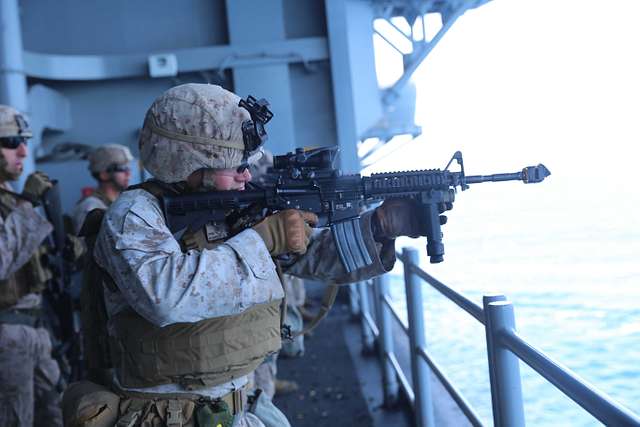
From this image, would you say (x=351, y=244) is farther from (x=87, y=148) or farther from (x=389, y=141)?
(x=389, y=141)

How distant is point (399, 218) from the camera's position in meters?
1.84

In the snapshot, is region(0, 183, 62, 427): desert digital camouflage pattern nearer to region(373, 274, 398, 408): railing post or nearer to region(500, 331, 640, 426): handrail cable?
region(373, 274, 398, 408): railing post

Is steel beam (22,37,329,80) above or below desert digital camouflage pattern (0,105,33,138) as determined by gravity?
above

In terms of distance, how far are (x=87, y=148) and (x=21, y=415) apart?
344 cm

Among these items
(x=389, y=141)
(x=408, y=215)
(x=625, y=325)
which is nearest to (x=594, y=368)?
(x=625, y=325)

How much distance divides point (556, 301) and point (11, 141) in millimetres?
4659

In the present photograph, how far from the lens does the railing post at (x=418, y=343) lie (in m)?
2.68

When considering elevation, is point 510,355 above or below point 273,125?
below

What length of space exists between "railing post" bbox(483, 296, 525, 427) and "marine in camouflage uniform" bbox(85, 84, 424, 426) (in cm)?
53

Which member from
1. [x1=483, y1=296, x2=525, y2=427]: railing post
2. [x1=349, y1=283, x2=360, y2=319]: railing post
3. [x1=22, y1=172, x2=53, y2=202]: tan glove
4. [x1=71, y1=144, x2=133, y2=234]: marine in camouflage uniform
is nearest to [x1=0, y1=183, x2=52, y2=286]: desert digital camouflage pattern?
[x1=22, y1=172, x2=53, y2=202]: tan glove

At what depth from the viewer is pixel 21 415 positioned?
265 cm

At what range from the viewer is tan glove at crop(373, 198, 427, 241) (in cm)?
184

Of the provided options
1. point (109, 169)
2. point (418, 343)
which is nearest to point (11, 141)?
point (109, 169)

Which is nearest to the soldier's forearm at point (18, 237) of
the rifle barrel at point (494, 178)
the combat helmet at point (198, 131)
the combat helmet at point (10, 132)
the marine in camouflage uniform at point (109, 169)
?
the combat helmet at point (10, 132)
